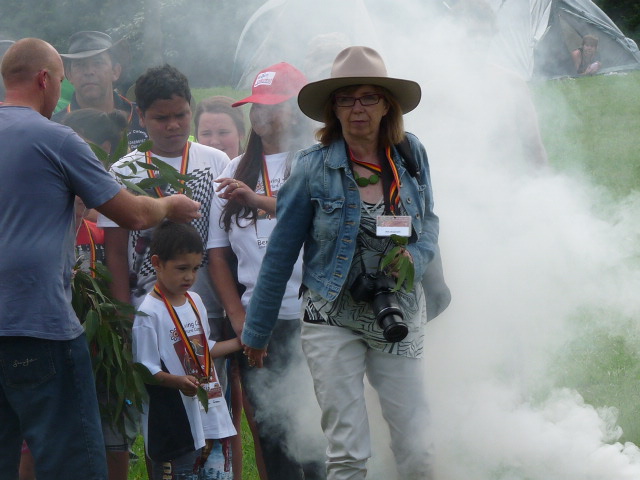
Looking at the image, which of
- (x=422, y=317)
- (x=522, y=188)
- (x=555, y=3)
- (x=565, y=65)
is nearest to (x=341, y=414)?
(x=422, y=317)

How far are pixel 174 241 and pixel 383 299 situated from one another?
3.62ft

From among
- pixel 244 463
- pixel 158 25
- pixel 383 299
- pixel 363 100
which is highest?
pixel 158 25

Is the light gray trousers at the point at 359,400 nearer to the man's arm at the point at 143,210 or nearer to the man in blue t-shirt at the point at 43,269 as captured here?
the man's arm at the point at 143,210

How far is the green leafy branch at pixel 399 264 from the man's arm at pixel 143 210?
784mm

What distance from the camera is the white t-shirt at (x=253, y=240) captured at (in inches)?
169

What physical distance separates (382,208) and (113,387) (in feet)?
4.44

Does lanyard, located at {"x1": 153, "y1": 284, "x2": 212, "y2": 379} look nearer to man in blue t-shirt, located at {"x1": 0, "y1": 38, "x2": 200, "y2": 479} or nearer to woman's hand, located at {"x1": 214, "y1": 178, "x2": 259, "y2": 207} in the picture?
woman's hand, located at {"x1": 214, "y1": 178, "x2": 259, "y2": 207}

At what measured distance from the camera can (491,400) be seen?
425 cm

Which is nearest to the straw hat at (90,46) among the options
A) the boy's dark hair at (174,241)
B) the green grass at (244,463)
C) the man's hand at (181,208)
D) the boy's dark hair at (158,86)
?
the boy's dark hair at (158,86)

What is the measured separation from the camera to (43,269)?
3268mm

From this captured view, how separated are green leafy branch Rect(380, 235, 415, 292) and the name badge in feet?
0.11

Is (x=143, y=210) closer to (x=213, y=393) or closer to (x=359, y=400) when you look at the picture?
(x=213, y=393)

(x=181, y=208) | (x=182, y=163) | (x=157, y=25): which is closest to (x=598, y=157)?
(x=157, y=25)

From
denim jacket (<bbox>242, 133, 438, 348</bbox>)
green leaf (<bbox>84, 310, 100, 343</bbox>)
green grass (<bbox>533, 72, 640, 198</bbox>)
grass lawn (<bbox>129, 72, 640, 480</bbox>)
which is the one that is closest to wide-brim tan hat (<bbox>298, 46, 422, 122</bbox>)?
denim jacket (<bbox>242, 133, 438, 348</bbox>)
